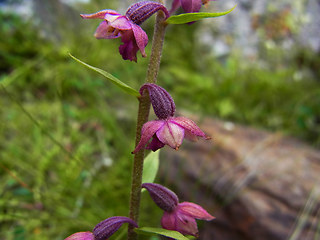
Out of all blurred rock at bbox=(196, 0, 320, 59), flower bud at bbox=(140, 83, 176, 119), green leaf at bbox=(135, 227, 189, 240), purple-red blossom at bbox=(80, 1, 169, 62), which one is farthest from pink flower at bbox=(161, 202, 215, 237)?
blurred rock at bbox=(196, 0, 320, 59)

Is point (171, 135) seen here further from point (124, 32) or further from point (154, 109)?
point (124, 32)

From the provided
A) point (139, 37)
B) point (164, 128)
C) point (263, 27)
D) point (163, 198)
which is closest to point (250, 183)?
point (163, 198)

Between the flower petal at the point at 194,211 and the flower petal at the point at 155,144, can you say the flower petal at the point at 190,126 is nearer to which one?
the flower petal at the point at 155,144

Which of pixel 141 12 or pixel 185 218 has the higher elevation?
pixel 141 12

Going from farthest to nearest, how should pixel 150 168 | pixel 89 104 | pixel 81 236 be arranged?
pixel 89 104
pixel 150 168
pixel 81 236

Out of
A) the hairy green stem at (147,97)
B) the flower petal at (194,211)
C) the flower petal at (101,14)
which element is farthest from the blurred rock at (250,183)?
the flower petal at (101,14)

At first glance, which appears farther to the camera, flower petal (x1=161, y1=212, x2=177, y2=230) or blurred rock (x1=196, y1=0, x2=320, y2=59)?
blurred rock (x1=196, y1=0, x2=320, y2=59)

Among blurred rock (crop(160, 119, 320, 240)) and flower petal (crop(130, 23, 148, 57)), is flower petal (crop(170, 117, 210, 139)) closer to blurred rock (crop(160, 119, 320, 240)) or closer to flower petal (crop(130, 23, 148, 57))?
flower petal (crop(130, 23, 148, 57))
